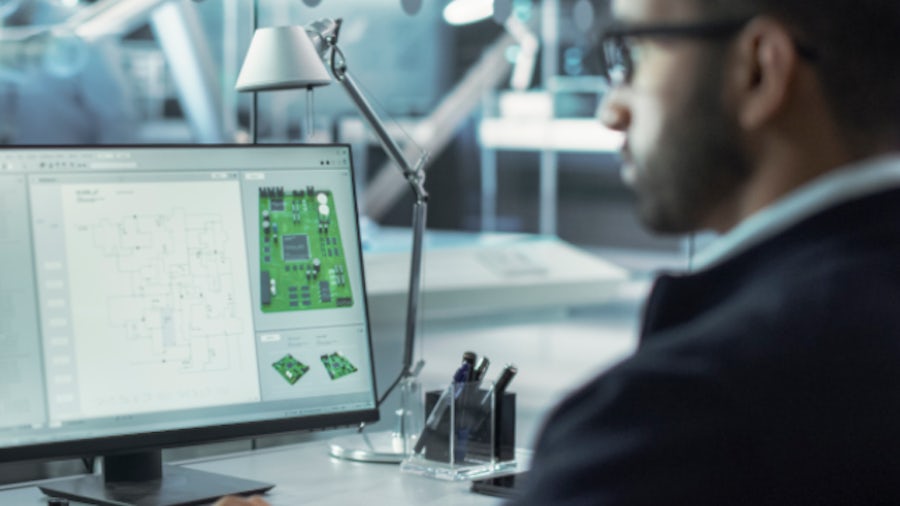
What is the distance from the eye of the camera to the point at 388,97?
21.8 feet

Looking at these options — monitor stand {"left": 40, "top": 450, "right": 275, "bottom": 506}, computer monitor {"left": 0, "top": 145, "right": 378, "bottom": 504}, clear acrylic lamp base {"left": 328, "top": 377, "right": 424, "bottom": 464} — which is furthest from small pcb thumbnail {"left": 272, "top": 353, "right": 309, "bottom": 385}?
clear acrylic lamp base {"left": 328, "top": 377, "right": 424, "bottom": 464}

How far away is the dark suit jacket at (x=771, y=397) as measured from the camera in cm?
80

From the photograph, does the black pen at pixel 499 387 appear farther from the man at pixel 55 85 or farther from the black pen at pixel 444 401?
the man at pixel 55 85

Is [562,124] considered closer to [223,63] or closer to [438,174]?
[438,174]

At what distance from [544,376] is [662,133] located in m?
4.69

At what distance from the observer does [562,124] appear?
24.3 feet

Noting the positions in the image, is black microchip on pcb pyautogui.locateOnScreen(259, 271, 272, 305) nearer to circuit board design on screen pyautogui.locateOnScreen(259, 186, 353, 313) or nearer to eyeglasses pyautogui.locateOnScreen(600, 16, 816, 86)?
circuit board design on screen pyautogui.locateOnScreen(259, 186, 353, 313)

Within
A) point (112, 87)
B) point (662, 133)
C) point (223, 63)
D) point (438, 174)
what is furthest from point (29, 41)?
point (662, 133)

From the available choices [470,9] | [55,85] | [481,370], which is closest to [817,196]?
[481,370]

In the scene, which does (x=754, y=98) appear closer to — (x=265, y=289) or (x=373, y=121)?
(x=265, y=289)

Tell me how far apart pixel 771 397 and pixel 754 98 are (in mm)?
203

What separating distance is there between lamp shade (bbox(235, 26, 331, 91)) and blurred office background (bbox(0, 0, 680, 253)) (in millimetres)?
381

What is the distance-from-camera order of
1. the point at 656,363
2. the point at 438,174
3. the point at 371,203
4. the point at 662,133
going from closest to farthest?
the point at 656,363 < the point at 662,133 < the point at 371,203 < the point at 438,174

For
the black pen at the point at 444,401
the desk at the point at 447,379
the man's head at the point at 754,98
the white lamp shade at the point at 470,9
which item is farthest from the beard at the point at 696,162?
the white lamp shade at the point at 470,9
